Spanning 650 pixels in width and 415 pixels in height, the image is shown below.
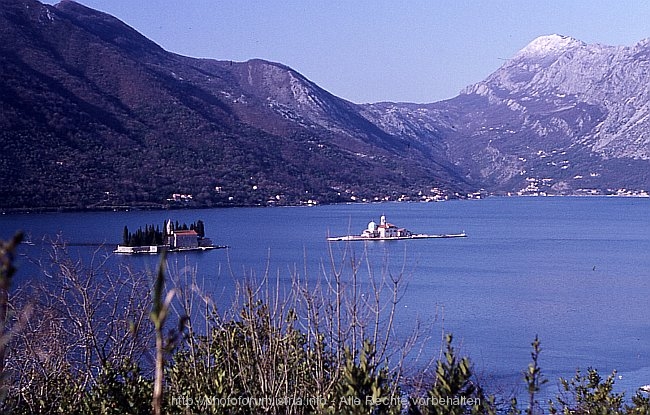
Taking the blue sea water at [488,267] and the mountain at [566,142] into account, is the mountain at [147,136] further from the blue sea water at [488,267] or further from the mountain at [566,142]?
the mountain at [566,142]

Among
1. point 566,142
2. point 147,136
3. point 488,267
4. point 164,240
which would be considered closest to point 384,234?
point 488,267

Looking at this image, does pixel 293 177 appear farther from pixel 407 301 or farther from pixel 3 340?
pixel 3 340

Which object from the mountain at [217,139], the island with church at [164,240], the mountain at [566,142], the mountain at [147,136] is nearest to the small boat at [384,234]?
the island with church at [164,240]

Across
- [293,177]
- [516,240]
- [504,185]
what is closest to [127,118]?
[293,177]

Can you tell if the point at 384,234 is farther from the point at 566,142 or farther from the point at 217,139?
the point at 566,142

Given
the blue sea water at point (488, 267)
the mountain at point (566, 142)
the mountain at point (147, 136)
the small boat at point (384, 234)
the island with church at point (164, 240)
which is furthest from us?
the mountain at point (566, 142)

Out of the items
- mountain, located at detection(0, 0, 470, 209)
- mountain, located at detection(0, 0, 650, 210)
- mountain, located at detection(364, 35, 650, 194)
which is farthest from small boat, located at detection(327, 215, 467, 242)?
mountain, located at detection(364, 35, 650, 194)
